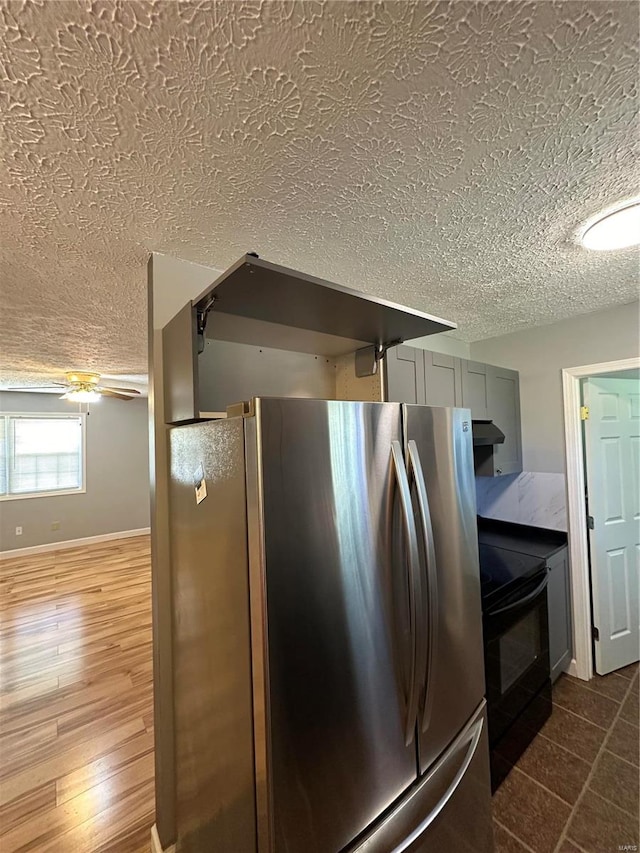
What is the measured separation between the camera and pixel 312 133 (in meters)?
0.81

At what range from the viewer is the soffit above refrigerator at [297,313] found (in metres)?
0.97

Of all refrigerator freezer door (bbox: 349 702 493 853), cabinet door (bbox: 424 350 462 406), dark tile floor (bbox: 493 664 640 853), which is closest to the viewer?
refrigerator freezer door (bbox: 349 702 493 853)

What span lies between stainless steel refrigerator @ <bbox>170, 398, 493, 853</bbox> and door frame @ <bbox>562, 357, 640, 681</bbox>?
170cm

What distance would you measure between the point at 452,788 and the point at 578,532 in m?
1.93

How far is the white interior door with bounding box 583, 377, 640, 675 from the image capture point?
233 cm

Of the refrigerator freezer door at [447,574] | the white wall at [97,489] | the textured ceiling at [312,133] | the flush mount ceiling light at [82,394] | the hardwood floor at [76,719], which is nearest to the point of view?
the textured ceiling at [312,133]

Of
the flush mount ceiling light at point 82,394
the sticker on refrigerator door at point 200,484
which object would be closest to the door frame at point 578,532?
the sticker on refrigerator door at point 200,484

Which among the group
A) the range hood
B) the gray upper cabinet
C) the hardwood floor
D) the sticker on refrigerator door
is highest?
the gray upper cabinet

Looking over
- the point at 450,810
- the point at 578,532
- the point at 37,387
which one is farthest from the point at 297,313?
the point at 37,387

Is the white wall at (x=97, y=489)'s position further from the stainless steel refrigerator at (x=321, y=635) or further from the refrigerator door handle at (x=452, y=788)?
the refrigerator door handle at (x=452, y=788)

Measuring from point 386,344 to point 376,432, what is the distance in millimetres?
825

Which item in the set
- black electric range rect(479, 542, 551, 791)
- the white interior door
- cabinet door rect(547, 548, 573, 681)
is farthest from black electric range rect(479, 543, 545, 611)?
the white interior door

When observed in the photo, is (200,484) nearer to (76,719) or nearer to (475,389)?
(475,389)

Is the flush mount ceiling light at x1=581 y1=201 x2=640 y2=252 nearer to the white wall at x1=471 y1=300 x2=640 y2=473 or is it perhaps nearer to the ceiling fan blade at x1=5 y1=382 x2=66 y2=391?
the white wall at x1=471 y1=300 x2=640 y2=473
